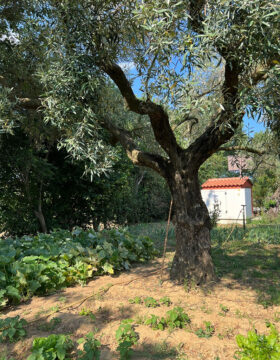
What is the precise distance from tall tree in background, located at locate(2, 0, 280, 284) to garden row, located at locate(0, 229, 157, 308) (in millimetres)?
1434

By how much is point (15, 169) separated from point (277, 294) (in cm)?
808

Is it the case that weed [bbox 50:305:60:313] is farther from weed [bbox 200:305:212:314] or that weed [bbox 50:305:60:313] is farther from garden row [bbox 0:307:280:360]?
weed [bbox 200:305:212:314]

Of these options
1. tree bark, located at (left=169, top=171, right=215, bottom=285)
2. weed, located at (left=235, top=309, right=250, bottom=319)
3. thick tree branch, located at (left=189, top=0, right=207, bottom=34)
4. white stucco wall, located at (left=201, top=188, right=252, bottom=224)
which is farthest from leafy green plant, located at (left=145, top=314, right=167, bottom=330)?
white stucco wall, located at (left=201, top=188, right=252, bottom=224)

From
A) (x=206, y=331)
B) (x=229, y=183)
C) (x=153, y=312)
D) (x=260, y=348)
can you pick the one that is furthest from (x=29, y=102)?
(x=229, y=183)

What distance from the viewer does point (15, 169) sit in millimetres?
9625

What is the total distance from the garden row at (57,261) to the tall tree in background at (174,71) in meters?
1.43

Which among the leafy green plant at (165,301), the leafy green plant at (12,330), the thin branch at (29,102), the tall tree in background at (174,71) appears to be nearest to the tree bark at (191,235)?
the tall tree in background at (174,71)

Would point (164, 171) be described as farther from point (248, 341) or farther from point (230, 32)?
point (248, 341)

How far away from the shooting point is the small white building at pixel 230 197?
56.2ft

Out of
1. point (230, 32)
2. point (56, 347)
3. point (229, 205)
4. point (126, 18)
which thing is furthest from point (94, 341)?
point (229, 205)

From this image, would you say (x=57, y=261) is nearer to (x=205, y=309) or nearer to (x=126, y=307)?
(x=126, y=307)

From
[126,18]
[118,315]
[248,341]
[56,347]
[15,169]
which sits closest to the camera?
[248,341]

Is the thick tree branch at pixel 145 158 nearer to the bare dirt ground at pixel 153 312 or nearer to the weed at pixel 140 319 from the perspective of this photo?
the bare dirt ground at pixel 153 312

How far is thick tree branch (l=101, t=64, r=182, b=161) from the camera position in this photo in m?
4.70
